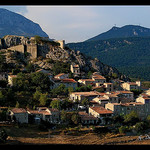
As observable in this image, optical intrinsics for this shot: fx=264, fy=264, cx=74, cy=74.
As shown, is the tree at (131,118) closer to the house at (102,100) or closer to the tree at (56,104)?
the house at (102,100)

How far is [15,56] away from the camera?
126 feet

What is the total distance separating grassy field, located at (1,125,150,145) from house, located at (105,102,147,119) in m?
3.50

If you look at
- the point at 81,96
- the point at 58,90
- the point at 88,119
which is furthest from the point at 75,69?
the point at 88,119

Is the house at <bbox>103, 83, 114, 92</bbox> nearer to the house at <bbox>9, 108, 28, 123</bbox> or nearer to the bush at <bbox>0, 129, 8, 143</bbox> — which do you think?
the house at <bbox>9, 108, 28, 123</bbox>

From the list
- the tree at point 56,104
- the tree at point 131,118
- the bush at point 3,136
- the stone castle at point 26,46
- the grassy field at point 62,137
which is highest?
the stone castle at point 26,46

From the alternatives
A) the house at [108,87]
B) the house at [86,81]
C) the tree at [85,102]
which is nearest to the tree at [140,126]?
the tree at [85,102]

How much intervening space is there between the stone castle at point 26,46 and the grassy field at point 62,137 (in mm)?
21628

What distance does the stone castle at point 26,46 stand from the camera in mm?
39844

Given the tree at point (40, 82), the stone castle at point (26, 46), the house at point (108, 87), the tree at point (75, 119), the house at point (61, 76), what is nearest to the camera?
the tree at point (75, 119)

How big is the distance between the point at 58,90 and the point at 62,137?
31.4 feet

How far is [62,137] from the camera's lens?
18359 millimetres

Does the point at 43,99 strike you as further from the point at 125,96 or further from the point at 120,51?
the point at 120,51

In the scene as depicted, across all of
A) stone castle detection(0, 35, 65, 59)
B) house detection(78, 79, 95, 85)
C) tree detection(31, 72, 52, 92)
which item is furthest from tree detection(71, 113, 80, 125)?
stone castle detection(0, 35, 65, 59)
